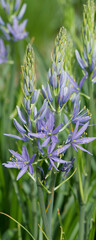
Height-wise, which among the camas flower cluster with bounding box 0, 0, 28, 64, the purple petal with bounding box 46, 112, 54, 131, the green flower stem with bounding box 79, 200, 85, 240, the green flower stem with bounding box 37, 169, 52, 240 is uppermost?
the camas flower cluster with bounding box 0, 0, 28, 64

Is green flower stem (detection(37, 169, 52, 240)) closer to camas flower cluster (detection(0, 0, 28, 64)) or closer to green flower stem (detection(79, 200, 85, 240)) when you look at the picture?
green flower stem (detection(79, 200, 85, 240))

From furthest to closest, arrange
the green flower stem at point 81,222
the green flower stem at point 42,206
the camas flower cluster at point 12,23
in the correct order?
1. the camas flower cluster at point 12,23
2. the green flower stem at point 81,222
3. the green flower stem at point 42,206

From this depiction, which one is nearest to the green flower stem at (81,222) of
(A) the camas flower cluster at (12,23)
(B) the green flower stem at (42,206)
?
(B) the green flower stem at (42,206)

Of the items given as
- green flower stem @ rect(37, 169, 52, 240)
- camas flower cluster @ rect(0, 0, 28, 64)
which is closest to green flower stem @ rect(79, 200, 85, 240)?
green flower stem @ rect(37, 169, 52, 240)

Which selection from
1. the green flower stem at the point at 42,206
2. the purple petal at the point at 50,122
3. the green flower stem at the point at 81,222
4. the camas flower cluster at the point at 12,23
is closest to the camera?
the purple petal at the point at 50,122

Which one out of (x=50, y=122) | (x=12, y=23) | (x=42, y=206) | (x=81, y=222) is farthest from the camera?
(x=12, y=23)

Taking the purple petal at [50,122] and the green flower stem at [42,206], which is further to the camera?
the green flower stem at [42,206]

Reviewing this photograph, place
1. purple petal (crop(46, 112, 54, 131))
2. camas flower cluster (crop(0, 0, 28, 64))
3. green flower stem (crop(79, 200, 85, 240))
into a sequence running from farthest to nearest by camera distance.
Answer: camas flower cluster (crop(0, 0, 28, 64)) < green flower stem (crop(79, 200, 85, 240)) < purple petal (crop(46, 112, 54, 131))

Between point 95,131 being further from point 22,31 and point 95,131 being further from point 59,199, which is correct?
point 22,31

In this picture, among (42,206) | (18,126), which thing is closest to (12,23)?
(18,126)

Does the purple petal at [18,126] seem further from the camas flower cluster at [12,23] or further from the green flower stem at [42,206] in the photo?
the camas flower cluster at [12,23]

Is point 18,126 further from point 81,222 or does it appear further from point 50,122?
point 81,222

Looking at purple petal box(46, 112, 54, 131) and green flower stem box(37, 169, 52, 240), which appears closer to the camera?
purple petal box(46, 112, 54, 131)
